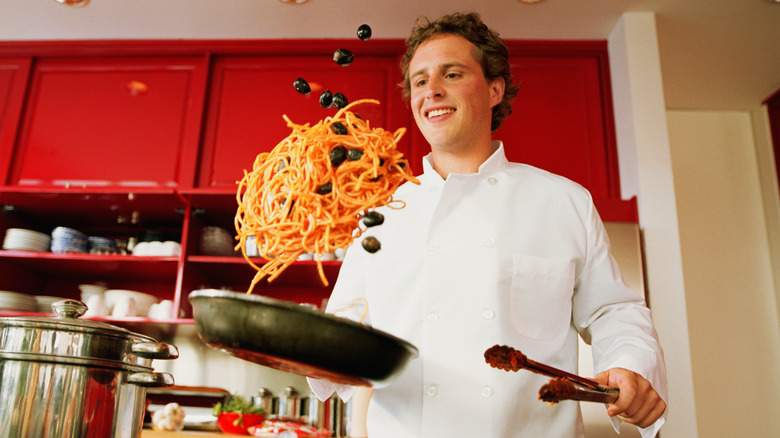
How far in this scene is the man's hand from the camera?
0.99 m

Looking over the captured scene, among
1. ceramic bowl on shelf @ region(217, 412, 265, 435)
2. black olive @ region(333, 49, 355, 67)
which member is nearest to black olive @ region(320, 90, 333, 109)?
Result: black olive @ region(333, 49, 355, 67)

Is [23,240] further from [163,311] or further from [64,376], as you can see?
[64,376]

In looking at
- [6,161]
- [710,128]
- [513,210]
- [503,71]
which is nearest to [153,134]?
[6,161]

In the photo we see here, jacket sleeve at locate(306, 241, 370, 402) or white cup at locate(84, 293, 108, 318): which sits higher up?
white cup at locate(84, 293, 108, 318)

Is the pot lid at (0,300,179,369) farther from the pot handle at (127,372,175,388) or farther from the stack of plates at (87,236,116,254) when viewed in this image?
the stack of plates at (87,236,116,254)

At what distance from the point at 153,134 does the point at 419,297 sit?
2474 mm

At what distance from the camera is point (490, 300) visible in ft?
4.25

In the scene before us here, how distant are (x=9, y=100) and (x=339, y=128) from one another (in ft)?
10.7

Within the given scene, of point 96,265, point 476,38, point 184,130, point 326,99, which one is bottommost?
point 326,99

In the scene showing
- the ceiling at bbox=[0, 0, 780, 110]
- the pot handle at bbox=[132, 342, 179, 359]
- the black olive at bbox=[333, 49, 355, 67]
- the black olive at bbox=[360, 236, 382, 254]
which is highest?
the ceiling at bbox=[0, 0, 780, 110]

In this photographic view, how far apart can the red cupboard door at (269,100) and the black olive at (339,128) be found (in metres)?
2.16

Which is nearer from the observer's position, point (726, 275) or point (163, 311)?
point (163, 311)

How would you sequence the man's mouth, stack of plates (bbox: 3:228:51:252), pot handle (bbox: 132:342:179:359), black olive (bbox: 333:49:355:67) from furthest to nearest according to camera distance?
stack of plates (bbox: 3:228:51:252) < the man's mouth < pot handle (bbox: 132:342:179:359) < black olive (bbox: 333:49:355:67)

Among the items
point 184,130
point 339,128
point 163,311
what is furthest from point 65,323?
point 184,130
